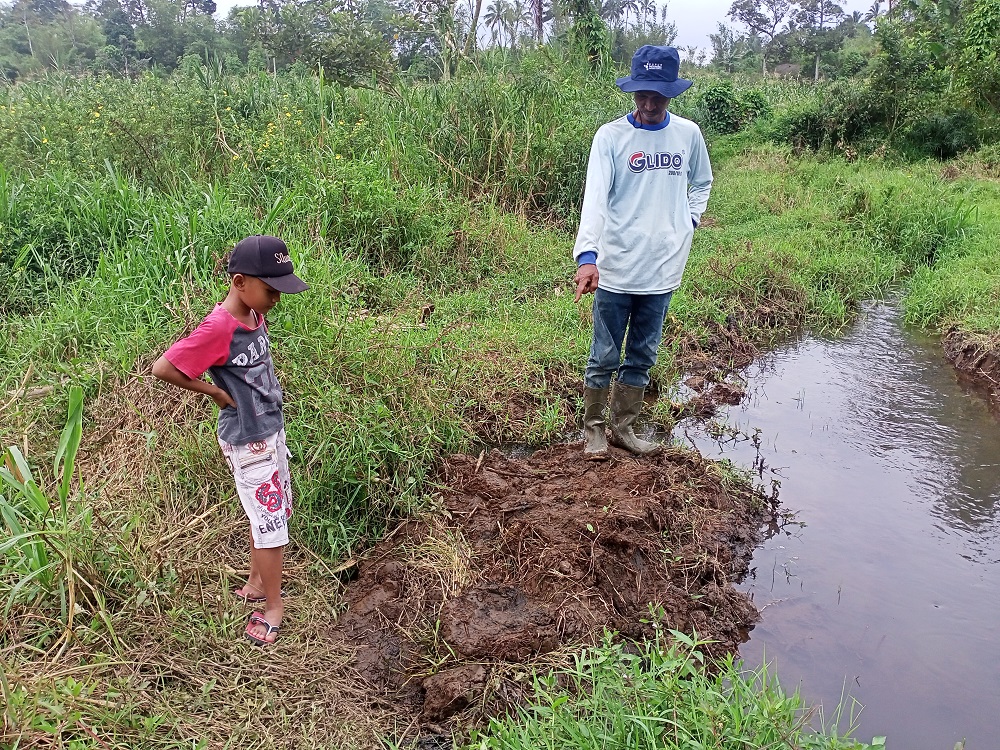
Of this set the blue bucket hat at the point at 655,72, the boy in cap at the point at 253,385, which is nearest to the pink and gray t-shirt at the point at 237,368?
the boy in cap at the point at 253,385

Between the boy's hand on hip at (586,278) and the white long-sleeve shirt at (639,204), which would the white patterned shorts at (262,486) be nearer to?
the boy's hand on hip at (586,278)

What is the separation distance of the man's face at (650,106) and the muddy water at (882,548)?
1958mm

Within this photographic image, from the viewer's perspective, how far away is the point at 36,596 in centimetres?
243

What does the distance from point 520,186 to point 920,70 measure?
10353mm

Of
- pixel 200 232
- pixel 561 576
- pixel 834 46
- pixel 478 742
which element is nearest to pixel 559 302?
pixel 200 232

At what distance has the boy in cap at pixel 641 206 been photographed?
10.9 feet

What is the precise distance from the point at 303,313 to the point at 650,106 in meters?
2.02

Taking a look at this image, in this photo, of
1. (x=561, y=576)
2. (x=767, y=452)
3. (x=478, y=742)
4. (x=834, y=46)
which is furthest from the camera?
(x=834, y=46)

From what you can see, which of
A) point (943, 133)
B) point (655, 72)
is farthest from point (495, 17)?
point (943, 133)

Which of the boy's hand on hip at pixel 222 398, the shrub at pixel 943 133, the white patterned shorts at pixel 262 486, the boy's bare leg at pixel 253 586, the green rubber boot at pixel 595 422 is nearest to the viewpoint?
the boy's hand on hip at pixel 222 398

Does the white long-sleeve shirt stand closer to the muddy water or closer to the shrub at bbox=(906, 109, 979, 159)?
the muddy water

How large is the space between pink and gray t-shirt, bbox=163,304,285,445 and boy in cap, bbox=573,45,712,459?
4.90 ft

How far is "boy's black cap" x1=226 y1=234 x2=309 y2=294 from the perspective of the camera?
231 cm

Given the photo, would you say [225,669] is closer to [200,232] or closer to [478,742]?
[478,742]
